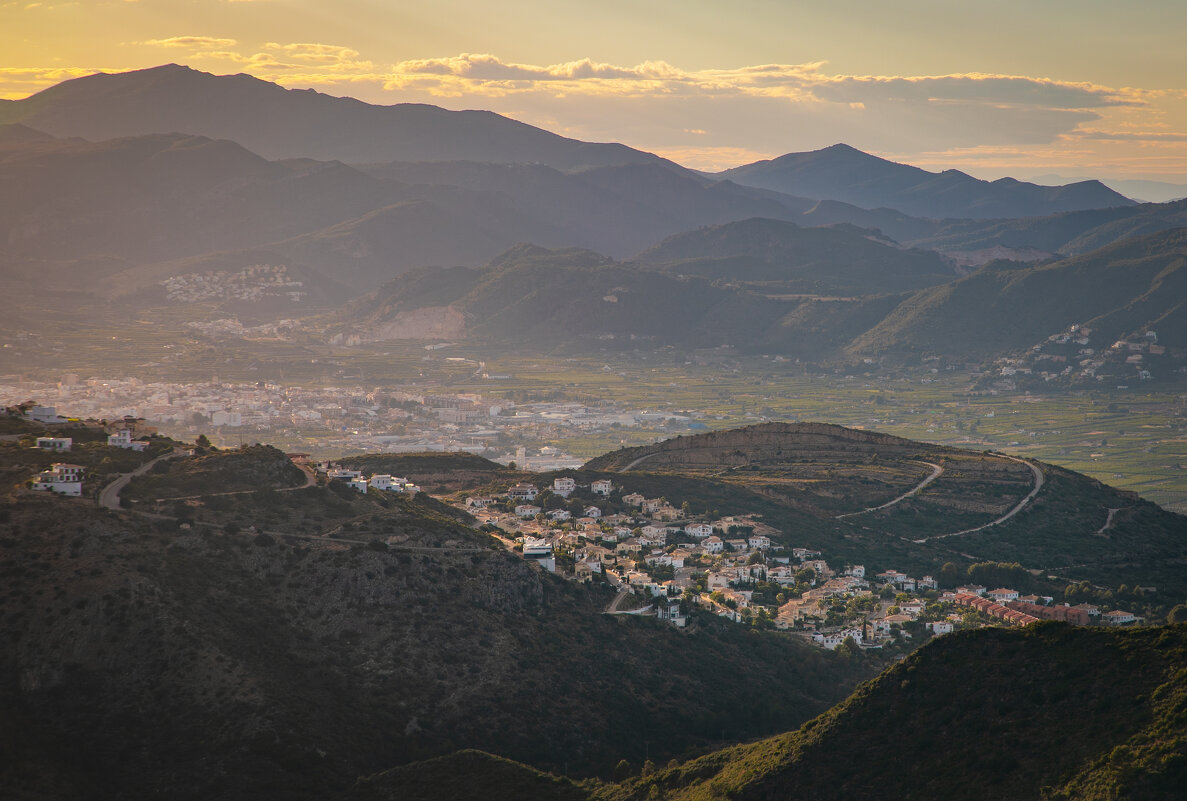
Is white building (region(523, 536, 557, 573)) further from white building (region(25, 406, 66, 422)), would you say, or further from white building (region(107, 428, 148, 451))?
white building (region(25, 406, 66, 422))

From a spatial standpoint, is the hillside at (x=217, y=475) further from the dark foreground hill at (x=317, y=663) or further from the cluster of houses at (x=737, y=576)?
the cluster of houses at (x=737, y=576)

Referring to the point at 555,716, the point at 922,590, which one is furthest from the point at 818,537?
the point at 555,716

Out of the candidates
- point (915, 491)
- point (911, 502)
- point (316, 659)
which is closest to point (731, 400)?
point (915, 491)

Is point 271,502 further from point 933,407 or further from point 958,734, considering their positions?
point 933,407

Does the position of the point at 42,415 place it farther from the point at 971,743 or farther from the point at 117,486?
the point at 971,743

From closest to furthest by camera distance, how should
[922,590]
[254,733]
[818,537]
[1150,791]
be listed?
[1150,791]
[254,733]
[922,590]
[818,537]

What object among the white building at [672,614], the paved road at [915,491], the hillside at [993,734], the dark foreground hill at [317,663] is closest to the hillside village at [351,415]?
the paved road at [915,491]

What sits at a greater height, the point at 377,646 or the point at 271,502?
the point at 271,502
